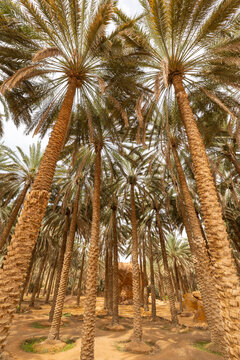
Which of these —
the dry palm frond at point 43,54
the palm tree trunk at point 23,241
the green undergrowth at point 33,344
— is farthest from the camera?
the green undergrowth at point 33,344

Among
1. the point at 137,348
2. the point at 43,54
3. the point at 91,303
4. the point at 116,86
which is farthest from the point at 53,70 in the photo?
the point at 137,348

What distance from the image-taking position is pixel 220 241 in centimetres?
444

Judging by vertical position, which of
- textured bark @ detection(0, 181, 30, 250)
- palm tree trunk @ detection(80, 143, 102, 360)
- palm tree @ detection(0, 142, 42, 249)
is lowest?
palm tree trunk @ detection(80, 143, 102, 360)

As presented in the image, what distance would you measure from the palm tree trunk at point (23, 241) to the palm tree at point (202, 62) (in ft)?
13.3

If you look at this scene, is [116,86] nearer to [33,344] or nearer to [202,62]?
[202,62]

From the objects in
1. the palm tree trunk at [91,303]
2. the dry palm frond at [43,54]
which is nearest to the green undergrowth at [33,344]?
the palm tree trunk at [91,303]

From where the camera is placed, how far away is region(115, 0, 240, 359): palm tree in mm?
4086

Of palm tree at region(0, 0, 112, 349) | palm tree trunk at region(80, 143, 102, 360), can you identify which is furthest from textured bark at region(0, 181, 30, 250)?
palm tree at region(0, 0, 112, 349)

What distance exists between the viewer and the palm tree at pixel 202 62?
409cm

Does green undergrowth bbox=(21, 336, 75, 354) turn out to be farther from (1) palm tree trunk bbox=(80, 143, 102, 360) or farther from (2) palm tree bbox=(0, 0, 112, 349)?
(2) palm tree bbox=(0, 0, 112, 349)

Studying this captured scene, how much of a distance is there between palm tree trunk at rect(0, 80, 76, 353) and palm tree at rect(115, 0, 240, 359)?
405 cm

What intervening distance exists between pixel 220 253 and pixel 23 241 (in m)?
4.52

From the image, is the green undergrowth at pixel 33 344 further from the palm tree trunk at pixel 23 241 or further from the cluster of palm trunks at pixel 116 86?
the palm tree trunk at pixel 23 241

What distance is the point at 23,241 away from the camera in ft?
15.6
